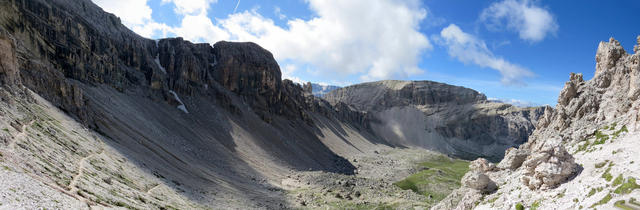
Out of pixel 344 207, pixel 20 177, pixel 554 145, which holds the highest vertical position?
pixel 554 145

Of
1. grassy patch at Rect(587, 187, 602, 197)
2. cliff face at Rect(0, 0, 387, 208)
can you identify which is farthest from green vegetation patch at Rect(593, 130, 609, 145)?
cliff face at Rect(0, 0, 387, 208)

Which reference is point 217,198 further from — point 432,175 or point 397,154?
point 397,154

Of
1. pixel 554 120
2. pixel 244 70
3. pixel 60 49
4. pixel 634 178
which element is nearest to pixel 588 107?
pixel 554 120

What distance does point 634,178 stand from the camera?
1556 cm

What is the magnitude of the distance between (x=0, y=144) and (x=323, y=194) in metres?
48.0

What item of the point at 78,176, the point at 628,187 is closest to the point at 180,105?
the point at 78,176

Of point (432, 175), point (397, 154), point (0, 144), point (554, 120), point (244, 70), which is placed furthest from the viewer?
point (397, 154)

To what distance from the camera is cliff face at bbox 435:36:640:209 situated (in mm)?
16656

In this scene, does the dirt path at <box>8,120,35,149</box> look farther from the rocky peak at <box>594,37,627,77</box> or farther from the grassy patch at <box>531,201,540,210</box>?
the rocky peak at <box>594,37,627,77</box>

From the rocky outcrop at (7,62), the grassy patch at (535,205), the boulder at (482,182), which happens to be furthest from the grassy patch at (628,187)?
the rocky outcrop at (7,62)

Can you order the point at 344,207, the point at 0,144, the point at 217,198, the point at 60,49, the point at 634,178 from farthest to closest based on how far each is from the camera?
1. the point at 60,49
2. the point at 344,207
3. the point at 217,198
4. the point at 0,144
5. the point at 634,178

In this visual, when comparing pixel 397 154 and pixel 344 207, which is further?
pixel 397 154

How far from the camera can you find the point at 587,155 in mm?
19719

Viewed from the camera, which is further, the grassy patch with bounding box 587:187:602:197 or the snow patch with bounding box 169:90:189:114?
the snow patch with bounding box 169:90:189:114
